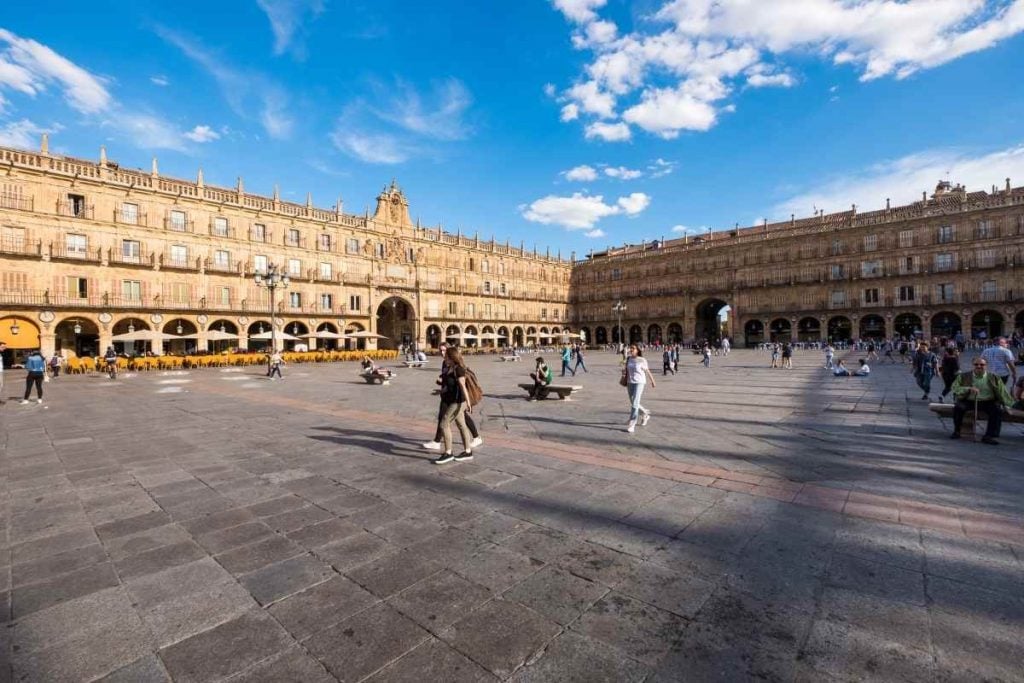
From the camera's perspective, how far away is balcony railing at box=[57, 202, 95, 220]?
26.6 m

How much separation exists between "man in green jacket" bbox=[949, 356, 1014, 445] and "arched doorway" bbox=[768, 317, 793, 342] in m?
45.2

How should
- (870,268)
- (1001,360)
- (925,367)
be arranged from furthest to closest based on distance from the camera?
(870,268) < (925,367) < (1001,360)

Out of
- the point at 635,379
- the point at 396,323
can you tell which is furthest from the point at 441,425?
the point at 396,323

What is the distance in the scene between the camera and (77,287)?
27062mm

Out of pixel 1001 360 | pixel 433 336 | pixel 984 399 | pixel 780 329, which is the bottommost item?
pixel 984 399

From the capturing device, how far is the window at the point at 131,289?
28.7m

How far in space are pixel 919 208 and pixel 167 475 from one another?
176 ft

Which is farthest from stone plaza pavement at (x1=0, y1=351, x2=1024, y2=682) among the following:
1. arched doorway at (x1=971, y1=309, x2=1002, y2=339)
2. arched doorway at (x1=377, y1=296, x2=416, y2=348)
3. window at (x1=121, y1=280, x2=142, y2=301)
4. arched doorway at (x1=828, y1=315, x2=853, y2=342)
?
arched doorway at (x1=828, y1=315, x2=853, y2=342)

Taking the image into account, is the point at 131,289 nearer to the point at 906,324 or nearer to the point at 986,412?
the point at 986,412

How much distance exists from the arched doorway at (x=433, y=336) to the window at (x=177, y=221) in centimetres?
2160

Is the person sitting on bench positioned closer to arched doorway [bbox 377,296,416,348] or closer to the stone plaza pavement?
the stone plaza pavement

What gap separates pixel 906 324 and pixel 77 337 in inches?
2443

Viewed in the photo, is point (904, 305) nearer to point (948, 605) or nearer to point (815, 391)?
point (815, 391)

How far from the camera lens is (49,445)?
637 centimetres
